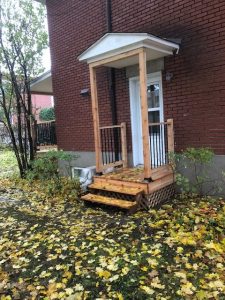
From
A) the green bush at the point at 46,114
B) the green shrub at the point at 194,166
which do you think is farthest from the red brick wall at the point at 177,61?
the green bush at the point at 46,114

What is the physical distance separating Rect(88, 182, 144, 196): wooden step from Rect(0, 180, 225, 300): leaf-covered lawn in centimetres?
40

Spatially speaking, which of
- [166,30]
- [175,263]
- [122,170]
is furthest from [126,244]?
[166,30]

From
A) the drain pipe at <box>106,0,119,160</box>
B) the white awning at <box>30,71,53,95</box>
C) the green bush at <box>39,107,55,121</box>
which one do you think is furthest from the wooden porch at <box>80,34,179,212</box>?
the green bush at <box>39,107,55,121</box>

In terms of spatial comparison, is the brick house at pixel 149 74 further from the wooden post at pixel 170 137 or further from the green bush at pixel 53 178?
the green bush at pixel 53 178

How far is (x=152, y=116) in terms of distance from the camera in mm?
6926

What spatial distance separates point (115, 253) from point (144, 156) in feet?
6.95

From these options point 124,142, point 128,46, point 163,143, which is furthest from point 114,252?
point 124,142

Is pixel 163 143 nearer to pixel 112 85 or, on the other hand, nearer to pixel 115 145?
pixel 115 145

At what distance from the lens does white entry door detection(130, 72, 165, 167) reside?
21.5 feet

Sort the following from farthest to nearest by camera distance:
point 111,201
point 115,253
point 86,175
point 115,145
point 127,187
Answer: point 115,145
point 86,175
point 127,187
point 111,201
point 115,253

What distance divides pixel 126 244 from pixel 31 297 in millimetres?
1466

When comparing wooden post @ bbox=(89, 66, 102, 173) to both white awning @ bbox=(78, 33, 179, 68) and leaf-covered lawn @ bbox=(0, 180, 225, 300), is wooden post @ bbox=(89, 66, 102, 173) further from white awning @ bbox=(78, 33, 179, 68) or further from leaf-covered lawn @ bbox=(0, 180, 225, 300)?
leaf-covered lawn @ bbox=(0, 180, 225, 300)

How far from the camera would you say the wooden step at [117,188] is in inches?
211

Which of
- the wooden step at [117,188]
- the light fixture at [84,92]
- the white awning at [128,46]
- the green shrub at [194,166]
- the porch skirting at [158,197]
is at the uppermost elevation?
the white awning at [128,46]
